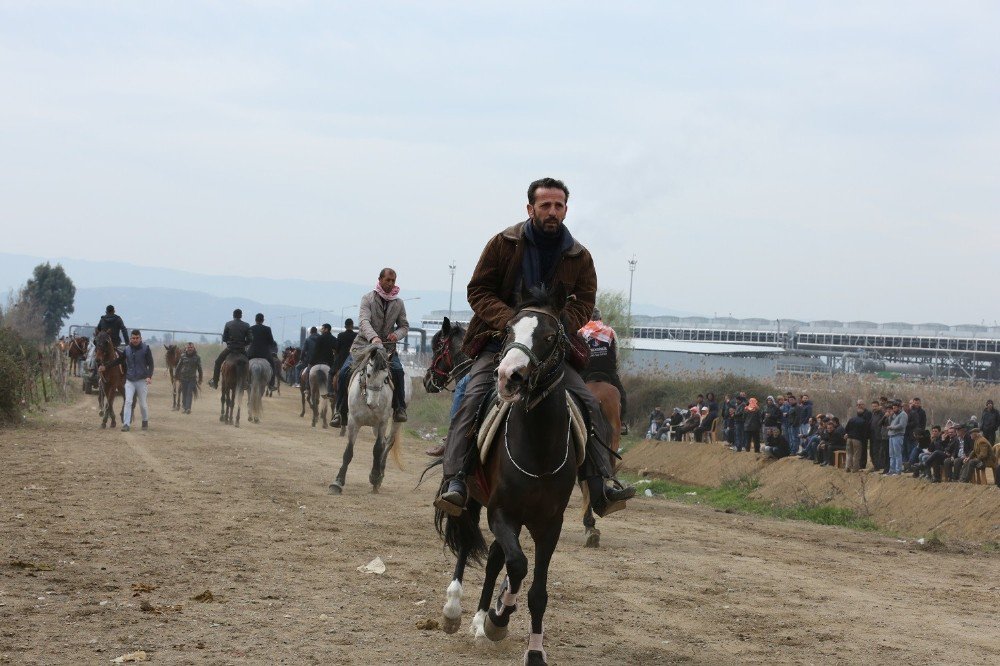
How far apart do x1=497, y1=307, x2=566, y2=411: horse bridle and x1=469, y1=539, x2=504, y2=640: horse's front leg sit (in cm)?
117

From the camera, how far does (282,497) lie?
15.1 meters

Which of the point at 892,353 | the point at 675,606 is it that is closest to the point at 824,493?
the point at 675,606

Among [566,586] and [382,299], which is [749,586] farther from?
[382,299]

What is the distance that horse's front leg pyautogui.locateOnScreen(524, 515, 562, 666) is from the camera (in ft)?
23.5

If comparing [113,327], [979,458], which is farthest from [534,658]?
[113,327]

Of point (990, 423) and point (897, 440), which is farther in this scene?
point (897, 440)

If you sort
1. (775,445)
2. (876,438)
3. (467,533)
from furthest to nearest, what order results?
(775,445) → (876,438) → (467,533)

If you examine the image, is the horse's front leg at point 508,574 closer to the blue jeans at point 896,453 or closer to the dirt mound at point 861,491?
the dirt mound at point 861,491

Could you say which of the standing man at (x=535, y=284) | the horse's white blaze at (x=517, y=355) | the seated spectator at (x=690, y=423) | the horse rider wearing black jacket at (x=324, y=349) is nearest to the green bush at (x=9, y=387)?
the horse rider wearing black jacket at (x=324, y=349)

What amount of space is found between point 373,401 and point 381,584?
722cm

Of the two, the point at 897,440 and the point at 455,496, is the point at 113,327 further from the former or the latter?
the point at 455,496

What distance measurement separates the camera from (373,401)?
16688mm

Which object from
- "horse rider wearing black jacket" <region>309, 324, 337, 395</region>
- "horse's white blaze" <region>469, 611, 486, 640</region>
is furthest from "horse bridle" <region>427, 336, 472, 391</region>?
"horse rider wearing black jacket" <region>309, 324, 337, 395</region>

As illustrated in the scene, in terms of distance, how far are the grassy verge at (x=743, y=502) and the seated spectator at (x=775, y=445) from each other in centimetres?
144
